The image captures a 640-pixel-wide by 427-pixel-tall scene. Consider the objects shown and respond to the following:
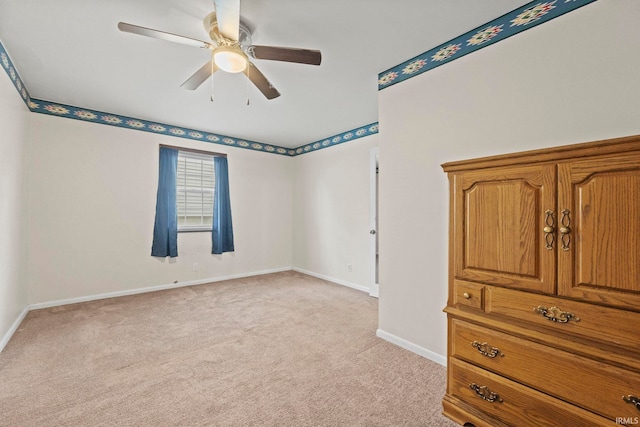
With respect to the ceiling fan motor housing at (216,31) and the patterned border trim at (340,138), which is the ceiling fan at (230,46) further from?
the patterned border trim at (340,138)

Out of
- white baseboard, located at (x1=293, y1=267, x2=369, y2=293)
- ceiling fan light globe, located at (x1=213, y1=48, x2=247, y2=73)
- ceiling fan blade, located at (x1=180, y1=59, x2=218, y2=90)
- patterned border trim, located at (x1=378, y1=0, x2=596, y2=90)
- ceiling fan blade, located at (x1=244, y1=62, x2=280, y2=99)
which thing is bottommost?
white baseboard, located at (x1=293, y1=267, x2=369, y2=293)

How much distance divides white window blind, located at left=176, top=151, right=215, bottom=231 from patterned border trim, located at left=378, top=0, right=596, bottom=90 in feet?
11.1

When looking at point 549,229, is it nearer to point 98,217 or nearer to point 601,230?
point 601,230

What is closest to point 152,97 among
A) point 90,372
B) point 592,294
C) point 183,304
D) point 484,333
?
point 183,304

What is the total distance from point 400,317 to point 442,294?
1.59 ft

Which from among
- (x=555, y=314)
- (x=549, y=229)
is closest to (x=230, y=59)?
(x=549, y=229)

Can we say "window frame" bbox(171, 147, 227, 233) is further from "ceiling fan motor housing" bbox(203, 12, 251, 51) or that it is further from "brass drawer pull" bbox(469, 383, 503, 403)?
"brass drawer pull" bbox(469, 383, 503, 403)

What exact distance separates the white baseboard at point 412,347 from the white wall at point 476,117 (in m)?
0.03

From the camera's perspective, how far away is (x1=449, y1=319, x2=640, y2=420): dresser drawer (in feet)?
3.70

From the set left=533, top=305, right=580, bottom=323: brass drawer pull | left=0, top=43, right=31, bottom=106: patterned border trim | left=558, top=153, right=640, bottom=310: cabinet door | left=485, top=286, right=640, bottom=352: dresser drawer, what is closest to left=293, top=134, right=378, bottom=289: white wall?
left=485, top=286, right=640, bottom=352: dresser drawer

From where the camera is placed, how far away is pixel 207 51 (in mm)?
2387

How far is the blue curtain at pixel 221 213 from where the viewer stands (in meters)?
4.82

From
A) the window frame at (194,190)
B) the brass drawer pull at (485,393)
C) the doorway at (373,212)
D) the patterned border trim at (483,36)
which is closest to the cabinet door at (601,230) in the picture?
the brass drawer pull at (485,393)

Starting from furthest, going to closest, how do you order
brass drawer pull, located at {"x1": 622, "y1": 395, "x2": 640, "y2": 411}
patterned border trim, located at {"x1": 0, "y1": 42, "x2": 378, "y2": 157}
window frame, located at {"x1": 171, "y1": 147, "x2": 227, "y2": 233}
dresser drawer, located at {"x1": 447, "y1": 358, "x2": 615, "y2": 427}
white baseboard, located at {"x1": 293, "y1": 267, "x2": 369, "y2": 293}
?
1. window frame, located at {"x1": 171, "y1": 147, "x2": 227, "y2": 233}
2. white baseboard, located at {"x1": 293, "y1": 267, "x2": 369, "y2": 293}
3. patterned border trim, located at {"x1": 0, "y1": 42, "x2": 378, "y2": 157}
4. dresser drawer, located at {"x1": 447, "y1": 358, "x2": 615, "y2": 427}
5. brass drawer pull, located at {"x1": 622, "y1": 395, "x2": 640, "y2": 411}
